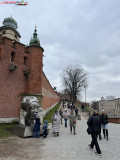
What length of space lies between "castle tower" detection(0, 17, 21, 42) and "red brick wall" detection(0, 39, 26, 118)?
1507cm

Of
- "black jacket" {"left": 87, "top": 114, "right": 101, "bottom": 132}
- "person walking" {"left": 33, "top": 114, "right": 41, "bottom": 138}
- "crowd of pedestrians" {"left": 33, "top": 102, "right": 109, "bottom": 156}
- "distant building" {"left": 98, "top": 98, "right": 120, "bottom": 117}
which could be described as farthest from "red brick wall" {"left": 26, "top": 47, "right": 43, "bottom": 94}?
"distant building" {"left": 98, "top": 98, "right": 120, "bottom": 117}

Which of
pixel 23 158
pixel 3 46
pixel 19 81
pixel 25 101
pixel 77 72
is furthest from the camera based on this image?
pixel 77 72

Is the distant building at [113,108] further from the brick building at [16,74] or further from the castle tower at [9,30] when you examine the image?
the castle tower at [9,30]

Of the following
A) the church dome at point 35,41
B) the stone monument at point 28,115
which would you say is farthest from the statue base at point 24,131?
the church dome at point 35,41

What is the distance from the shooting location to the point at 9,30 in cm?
2703

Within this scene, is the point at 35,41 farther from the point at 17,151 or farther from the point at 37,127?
the point at 17,151

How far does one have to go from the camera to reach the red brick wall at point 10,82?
11.9 metres

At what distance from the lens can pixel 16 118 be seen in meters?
12.7

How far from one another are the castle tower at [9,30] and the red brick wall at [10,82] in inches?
593

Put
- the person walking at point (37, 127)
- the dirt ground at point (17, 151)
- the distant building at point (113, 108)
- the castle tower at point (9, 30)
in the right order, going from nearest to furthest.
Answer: the dirt ground at point (17, 151), the person walking at point (37, 127), the distant building at point (113, 108), the castle tower at point (9, 30)

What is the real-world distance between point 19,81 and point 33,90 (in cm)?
158

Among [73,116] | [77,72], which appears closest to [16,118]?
[73,116]

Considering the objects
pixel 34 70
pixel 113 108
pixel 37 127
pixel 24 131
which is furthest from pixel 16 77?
pixel 113 108

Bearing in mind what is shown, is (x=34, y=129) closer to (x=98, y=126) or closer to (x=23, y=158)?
(x=23, y=158)
